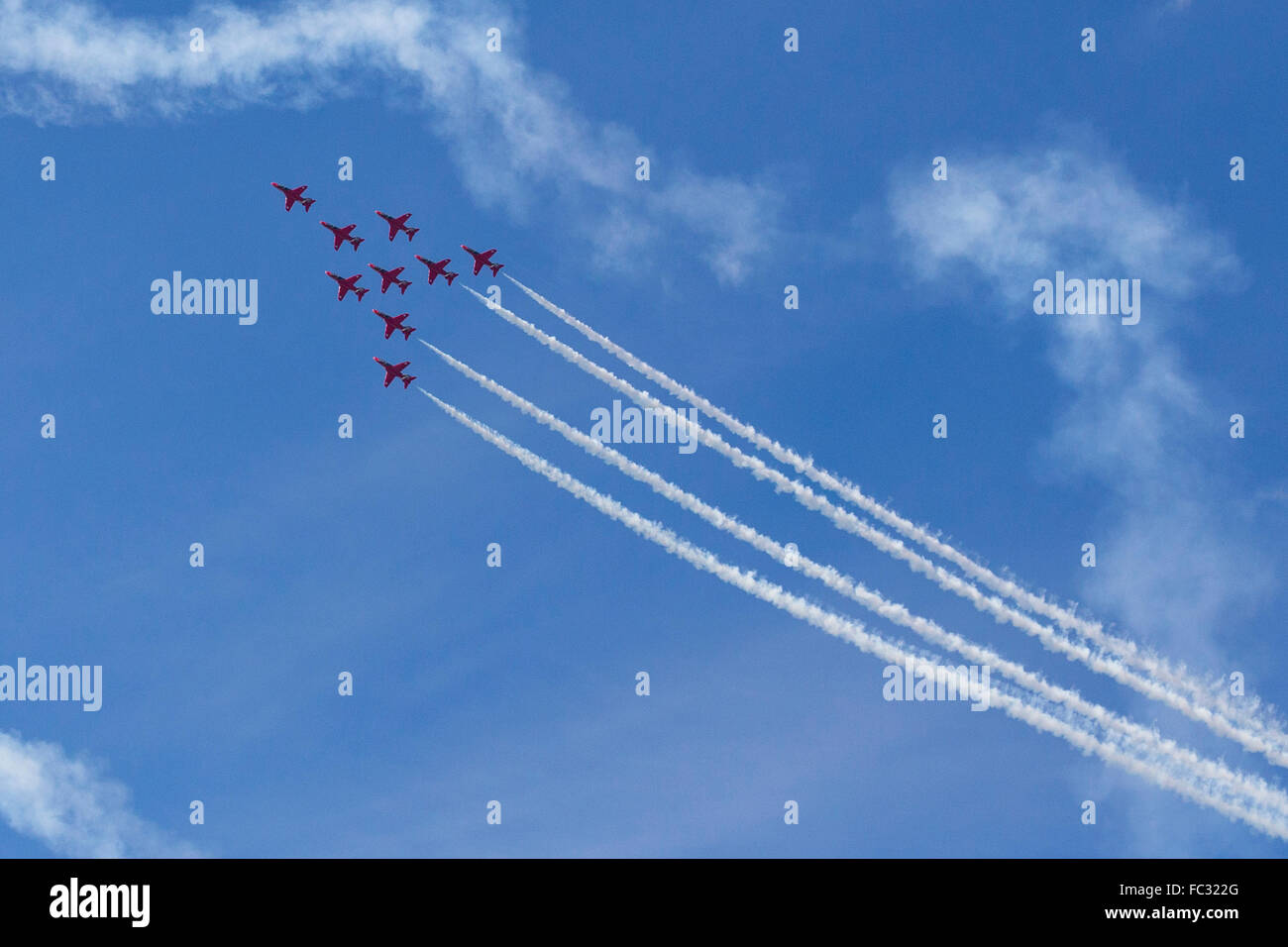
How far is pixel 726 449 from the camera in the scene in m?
109

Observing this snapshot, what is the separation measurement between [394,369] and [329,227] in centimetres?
1379

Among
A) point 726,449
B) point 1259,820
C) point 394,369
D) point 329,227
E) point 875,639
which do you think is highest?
point 329,227

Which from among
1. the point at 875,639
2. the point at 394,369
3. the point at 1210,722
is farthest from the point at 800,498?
the point at 394,369

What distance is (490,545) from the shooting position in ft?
343

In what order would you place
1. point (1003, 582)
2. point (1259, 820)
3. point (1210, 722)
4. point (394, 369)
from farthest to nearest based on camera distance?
point (394, 369) → point (1003, 582) → point (1210, 722) → point (1259, 820)

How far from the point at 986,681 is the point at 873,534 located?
13858 millimetres

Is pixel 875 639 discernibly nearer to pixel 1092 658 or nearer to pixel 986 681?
pixel 986 681

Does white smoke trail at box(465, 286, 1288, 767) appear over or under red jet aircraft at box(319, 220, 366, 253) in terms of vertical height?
under

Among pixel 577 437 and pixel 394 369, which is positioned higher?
pixel 394 369

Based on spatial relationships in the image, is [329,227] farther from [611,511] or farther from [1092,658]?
[1092,658]

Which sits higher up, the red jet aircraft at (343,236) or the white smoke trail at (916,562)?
the red jet aircraft at (343,236)

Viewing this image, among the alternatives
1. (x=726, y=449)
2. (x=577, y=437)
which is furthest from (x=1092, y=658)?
(x=577, y=437)

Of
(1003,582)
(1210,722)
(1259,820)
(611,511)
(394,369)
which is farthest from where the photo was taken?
(394,369)

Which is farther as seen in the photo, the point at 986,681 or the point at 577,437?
the point at 577,437
